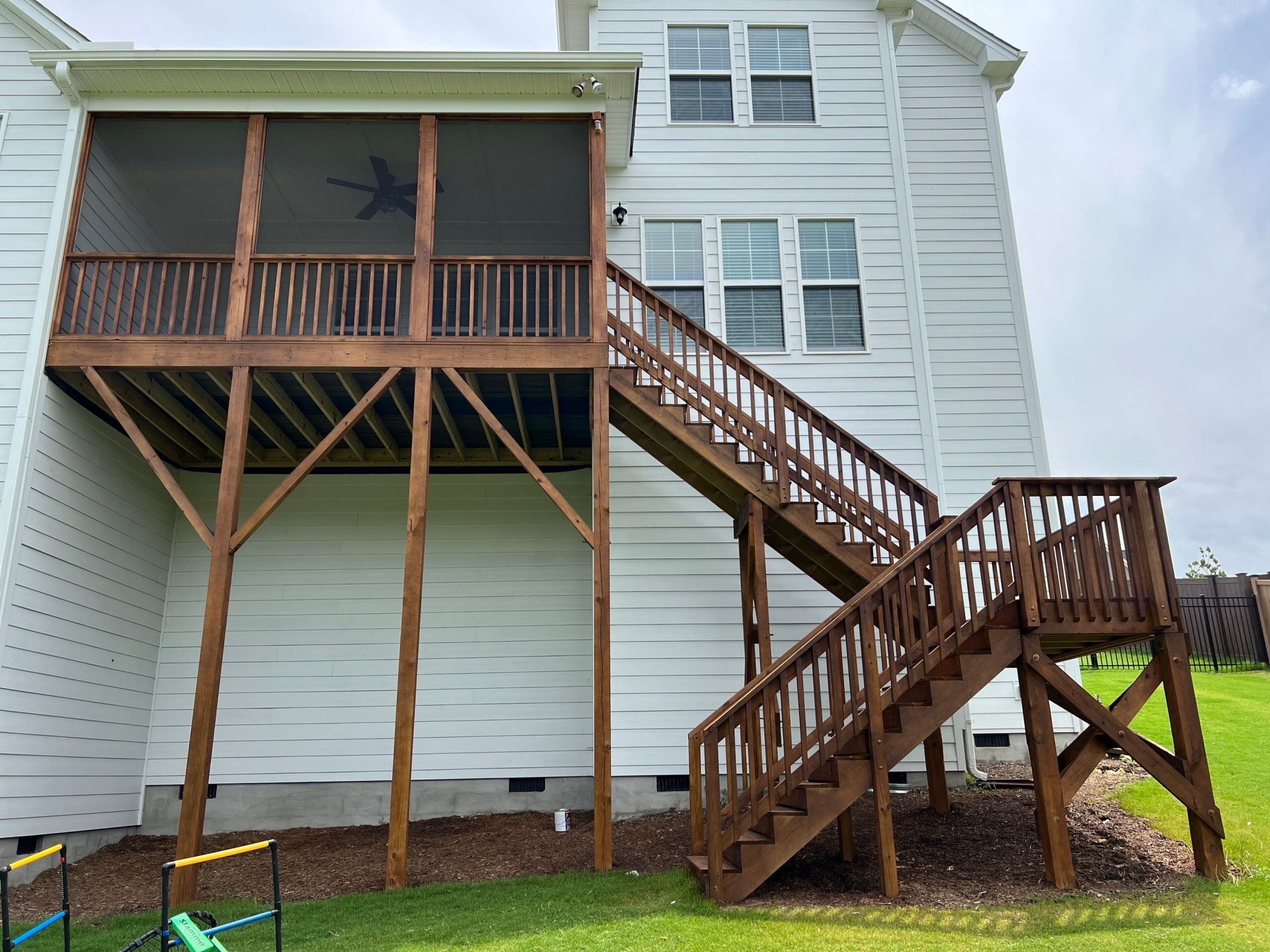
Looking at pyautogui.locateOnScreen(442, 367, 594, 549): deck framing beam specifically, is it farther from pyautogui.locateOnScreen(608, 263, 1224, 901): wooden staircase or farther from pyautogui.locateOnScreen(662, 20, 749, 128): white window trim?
pyautogui.locateOnScreen(662, 20, 749, 128): white window trim

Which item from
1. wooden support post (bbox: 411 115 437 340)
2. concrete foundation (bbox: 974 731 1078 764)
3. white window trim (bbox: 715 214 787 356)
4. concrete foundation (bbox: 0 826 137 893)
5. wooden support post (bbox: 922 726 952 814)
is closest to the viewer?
concrete foundation (bbox: 0 826 137 893)

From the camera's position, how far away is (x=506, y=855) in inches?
318

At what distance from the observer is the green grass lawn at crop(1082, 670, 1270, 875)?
726cm

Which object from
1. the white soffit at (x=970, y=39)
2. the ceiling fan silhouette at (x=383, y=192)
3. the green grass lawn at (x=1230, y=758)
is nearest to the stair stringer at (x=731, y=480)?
the green grass lawn at (x=1230, y=758)

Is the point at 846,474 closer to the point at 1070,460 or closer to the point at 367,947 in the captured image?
the point at 367,947

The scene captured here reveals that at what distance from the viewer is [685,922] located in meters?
5.50

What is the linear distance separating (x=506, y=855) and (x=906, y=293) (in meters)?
8.16

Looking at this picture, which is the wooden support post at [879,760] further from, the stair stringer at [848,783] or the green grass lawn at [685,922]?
the green grass lawn at [685,922]

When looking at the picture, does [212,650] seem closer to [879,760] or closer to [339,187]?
[879,760]

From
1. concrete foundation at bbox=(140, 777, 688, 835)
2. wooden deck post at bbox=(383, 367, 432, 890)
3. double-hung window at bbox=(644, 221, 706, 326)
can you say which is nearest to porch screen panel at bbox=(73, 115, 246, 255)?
wooden deck post at bbox=(383, 367, 432, 890)

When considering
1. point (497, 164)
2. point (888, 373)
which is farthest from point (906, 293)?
point (497, 164)

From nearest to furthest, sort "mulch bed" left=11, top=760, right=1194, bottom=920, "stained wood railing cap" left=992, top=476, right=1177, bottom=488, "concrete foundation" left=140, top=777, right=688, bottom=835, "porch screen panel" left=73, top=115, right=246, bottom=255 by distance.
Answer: "mulch bed" left=11, top=760, right=1194, bottom=920 < "stained wood railing cap" left=992, top=476, right=1177, bottom=488 < "porch screen panel" left=73, top=115, right=246, bottom=255 < "concrete foundation" left=140, top=777, right=688, bottom=835

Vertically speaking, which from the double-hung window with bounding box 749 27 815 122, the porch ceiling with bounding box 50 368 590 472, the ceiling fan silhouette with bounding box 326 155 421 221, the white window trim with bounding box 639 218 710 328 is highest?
the double-hung window with bounding box 749 27 815 122

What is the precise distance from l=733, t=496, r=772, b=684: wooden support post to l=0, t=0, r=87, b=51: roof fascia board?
9.26m
